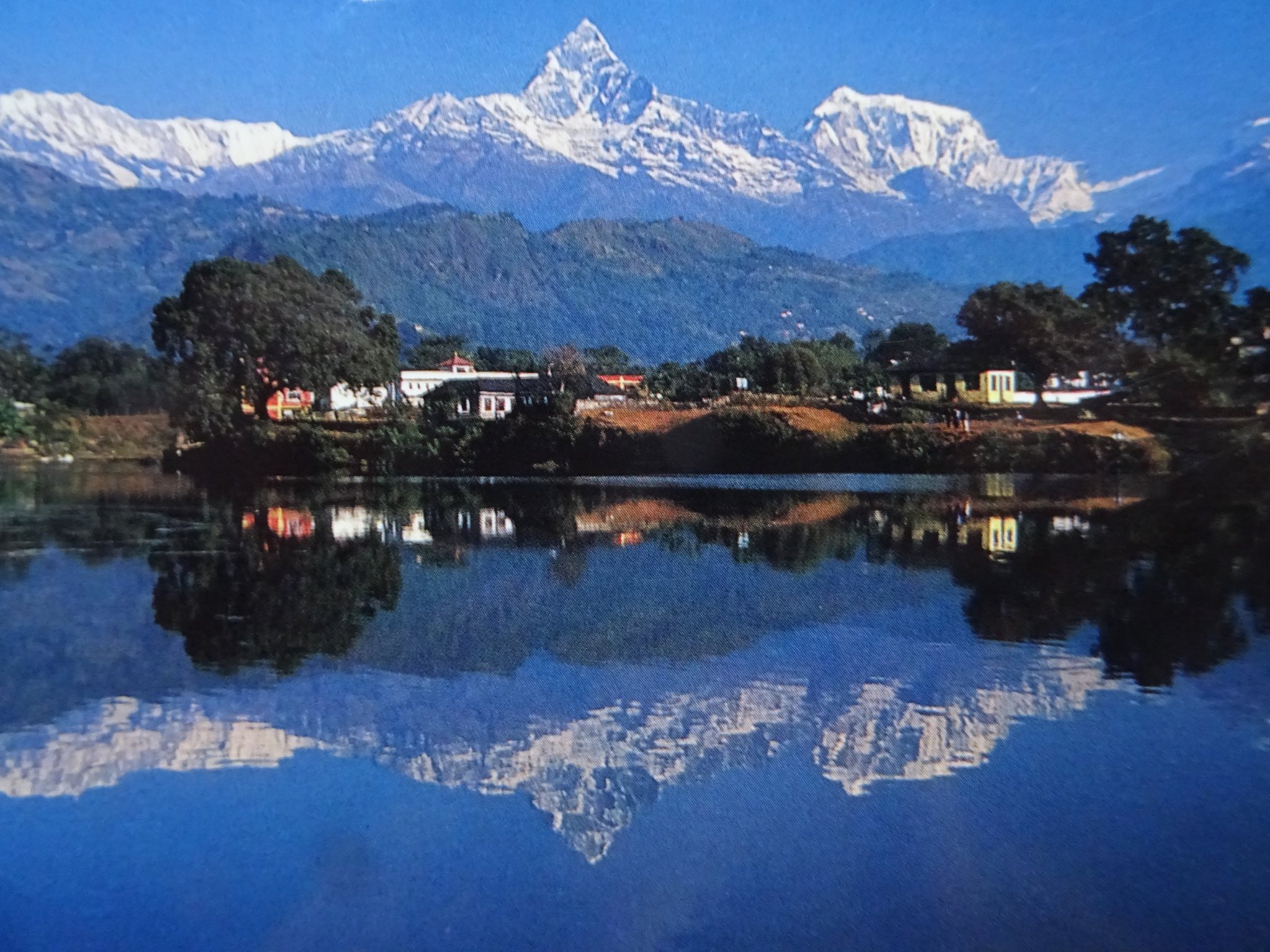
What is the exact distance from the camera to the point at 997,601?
8109 millimetres

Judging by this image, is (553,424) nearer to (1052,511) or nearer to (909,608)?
(1052,511)

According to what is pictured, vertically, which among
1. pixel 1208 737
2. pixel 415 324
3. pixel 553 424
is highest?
pixel 415 324

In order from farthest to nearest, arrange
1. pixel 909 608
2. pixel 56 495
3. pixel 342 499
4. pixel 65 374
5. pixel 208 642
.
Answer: pixel 65 374 → pixel 56 495 → pixel 342 499 → pixel 909 608 → pixel 208 642

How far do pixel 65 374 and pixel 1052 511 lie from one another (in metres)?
16.3

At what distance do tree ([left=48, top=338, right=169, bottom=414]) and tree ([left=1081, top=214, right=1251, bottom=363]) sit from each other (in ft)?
44.7

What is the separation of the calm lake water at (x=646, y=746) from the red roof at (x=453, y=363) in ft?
42.1

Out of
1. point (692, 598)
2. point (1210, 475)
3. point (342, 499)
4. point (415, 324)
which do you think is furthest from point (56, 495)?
point (1210, 475)

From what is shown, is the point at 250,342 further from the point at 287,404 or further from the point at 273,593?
the point at 273,593

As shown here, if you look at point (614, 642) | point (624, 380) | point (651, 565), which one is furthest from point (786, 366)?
point (614, 642)

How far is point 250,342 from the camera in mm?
19328

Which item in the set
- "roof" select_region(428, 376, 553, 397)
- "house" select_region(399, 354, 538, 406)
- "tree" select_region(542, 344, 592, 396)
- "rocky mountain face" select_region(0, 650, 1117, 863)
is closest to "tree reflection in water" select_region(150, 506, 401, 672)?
"rocky mountain face" select_region(0, 650, 1117, 863)

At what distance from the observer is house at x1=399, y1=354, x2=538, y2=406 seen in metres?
21.3

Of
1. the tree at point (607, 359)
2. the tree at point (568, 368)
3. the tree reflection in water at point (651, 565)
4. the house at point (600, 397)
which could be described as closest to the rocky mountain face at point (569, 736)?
the tree reflection in water at point (651, 565)

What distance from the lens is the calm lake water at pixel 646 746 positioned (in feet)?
12.0
